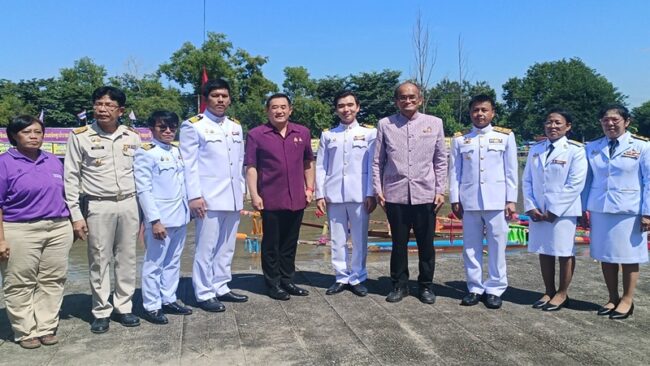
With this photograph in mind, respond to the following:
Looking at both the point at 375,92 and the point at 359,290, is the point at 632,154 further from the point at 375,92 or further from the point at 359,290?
the point at 375,92

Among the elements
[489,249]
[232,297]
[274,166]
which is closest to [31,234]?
[232,297]

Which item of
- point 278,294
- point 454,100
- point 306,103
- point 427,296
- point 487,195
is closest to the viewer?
point 487,195

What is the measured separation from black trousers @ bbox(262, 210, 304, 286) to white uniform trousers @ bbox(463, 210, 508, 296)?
1.56 m

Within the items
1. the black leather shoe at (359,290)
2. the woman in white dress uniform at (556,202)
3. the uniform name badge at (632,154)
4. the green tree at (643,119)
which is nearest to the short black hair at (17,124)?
the black leather shoe at (359,290)

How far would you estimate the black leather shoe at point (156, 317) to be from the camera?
13.1 ft

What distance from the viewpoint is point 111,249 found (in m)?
3.92

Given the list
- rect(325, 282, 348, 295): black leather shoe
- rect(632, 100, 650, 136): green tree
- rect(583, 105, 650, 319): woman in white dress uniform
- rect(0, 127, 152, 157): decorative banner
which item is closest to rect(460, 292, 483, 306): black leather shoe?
rect(583, 105, 650, 319): woman in white dress uniform

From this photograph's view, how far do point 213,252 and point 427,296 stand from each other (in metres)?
1.95

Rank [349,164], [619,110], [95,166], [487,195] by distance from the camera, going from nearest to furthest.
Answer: [95,166] → [619,110] → [487,195] → [349,164]

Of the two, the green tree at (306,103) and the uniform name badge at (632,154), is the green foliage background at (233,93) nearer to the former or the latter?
the green tree at (306,103)

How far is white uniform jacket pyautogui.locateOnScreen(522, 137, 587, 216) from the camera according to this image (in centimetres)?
436

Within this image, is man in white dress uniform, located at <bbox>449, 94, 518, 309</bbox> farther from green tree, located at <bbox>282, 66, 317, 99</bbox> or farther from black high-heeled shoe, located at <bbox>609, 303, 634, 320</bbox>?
green tree, located at <bbox>282, 66, 317, 99</bbox>

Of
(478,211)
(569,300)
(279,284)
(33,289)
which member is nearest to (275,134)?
(279,284)

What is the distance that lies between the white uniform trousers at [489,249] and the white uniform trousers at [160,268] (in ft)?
8.31
